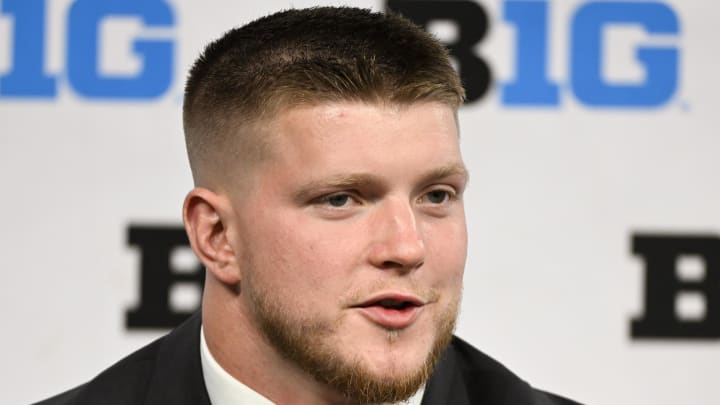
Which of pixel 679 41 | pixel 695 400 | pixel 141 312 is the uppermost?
pixel 679 41

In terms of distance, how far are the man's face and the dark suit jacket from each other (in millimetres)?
154

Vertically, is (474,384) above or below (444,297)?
below

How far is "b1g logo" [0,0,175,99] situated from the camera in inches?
74.2

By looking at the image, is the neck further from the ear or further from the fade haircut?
the fade haircut

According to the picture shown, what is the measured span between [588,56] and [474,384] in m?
0.94

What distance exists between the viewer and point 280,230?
104cm

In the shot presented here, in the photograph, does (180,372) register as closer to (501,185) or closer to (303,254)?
(303,254)

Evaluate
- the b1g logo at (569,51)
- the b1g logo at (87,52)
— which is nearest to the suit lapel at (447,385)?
the b1g logo at (569,51)

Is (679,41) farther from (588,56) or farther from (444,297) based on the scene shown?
(444,297)

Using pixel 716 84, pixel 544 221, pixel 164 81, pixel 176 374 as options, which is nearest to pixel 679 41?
pixel 716 84

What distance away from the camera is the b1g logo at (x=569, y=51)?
194cm

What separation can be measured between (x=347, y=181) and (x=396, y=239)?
8 centimetres

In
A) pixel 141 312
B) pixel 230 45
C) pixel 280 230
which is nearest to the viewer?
pixel 280 230

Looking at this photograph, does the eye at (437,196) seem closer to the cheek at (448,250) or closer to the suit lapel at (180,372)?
the cheek at (448,250)
